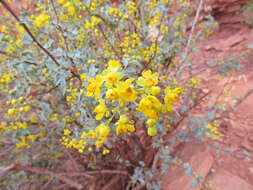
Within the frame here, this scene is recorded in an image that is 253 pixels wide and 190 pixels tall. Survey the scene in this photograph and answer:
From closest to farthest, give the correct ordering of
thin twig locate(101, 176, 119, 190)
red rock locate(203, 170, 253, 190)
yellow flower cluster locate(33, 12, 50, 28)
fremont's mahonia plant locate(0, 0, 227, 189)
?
fremont's mahonia plant locate(0, 0, 227, 189) < yellow flower cluster locate(33, 12, 50, 28) < thin twig locate(101, 176, 119, 190) < red rock locate(203, 170, 253, 190)

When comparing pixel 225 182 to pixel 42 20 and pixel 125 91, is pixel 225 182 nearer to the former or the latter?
pixel 125 91

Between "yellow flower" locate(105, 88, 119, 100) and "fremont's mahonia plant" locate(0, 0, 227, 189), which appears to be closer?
"yellow flower" locate(105, 88, 119, 100)

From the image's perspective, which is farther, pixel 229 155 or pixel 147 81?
pixel 229 155

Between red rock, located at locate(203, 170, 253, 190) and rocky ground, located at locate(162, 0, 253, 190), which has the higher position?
rocky ground, located at locate(162, 0, 253, 190)

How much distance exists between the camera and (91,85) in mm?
702

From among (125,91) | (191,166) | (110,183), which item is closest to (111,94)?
(125,91)

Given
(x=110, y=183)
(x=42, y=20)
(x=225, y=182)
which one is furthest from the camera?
(x=225, y=182)

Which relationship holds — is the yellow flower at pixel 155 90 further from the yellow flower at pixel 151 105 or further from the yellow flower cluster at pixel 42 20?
the yellow flower cluster at pixel 42 20

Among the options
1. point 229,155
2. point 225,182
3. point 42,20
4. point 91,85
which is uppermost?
point 42,20

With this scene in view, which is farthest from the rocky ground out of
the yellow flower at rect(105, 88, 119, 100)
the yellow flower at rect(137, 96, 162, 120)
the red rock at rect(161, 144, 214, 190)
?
the yellow flower at rect(105, 88, 119, 100)

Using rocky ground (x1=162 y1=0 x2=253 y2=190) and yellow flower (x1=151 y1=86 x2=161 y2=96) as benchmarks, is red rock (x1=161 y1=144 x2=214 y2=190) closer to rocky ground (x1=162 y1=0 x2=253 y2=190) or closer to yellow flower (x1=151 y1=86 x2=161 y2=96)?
rocky ground (x1=162 y1=0 x2=253 y2=190)

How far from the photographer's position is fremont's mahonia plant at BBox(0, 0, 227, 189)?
2.39 feet

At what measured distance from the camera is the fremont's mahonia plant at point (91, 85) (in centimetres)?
73

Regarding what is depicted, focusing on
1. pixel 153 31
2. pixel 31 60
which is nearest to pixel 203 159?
pixel 153 31
